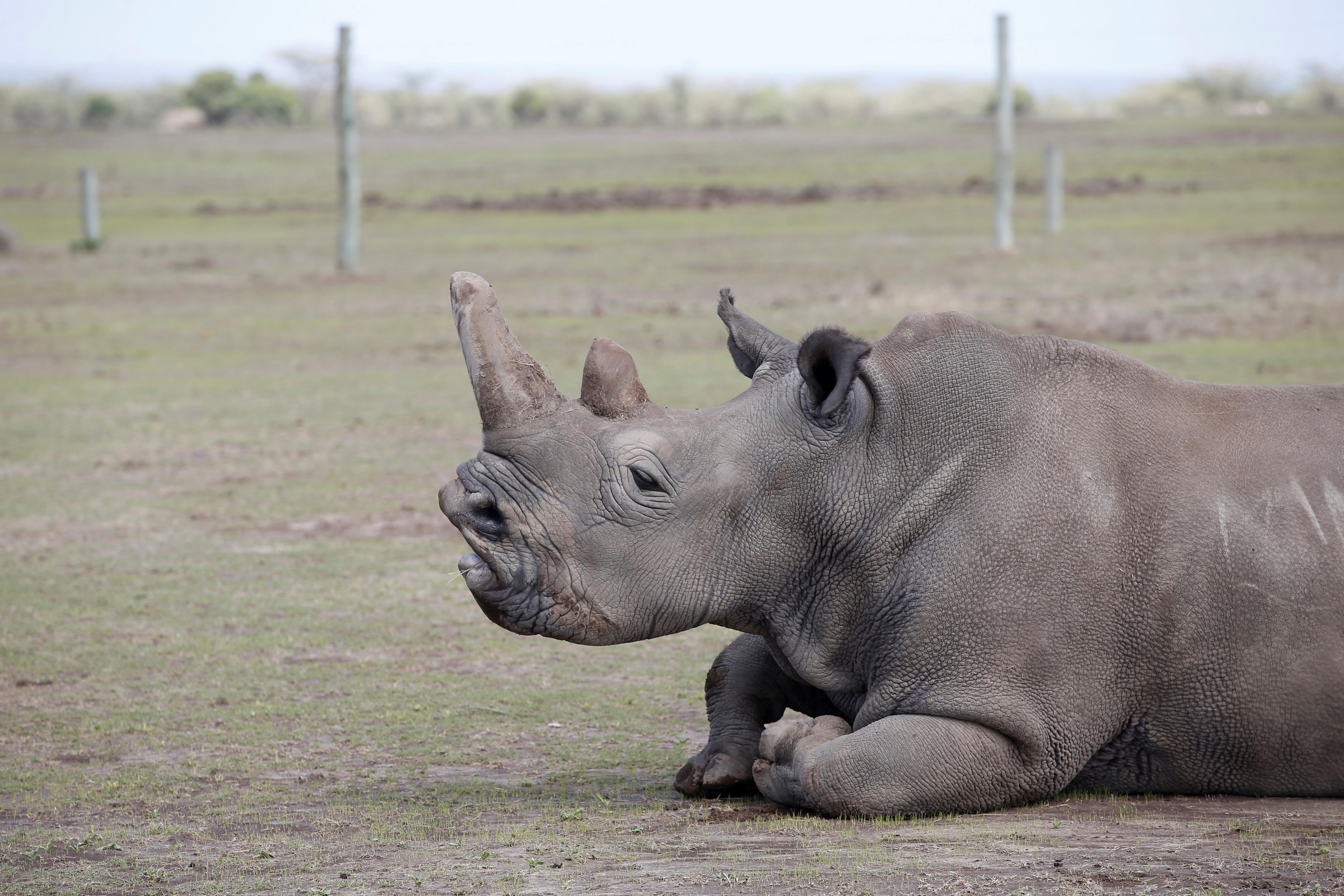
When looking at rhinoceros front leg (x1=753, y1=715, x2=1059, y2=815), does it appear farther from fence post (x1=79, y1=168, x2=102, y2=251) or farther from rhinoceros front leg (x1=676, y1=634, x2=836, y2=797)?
fence post (x1=79, y1=168, x2=102, y2=251)

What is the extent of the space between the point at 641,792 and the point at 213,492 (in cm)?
681

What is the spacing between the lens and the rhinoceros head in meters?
4.87

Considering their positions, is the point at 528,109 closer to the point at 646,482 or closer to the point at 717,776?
the point at 717,776

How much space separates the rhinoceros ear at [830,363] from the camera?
15.7 ft

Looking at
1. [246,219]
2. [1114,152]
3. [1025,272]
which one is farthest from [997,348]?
[1114,152]

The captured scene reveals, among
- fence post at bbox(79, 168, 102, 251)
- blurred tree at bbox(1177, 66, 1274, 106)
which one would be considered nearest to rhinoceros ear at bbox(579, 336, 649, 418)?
fence post at bbox(79, 168, 102, 251)

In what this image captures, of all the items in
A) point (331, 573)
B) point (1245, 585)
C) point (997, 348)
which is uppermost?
point (997, 348)

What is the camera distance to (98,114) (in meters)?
89.8

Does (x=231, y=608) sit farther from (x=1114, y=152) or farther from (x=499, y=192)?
(x=1114, y=152)

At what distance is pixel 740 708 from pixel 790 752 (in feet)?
1.51

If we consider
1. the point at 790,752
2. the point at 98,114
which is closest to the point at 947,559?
the point at 790,752

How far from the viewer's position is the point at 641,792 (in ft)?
18.2

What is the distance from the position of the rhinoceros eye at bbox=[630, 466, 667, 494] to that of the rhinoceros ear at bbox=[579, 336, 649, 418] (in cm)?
19

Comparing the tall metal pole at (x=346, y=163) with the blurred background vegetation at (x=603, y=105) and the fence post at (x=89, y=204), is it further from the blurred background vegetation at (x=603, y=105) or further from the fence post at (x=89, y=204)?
the blurred background vegetation at (x=603, y=105)
